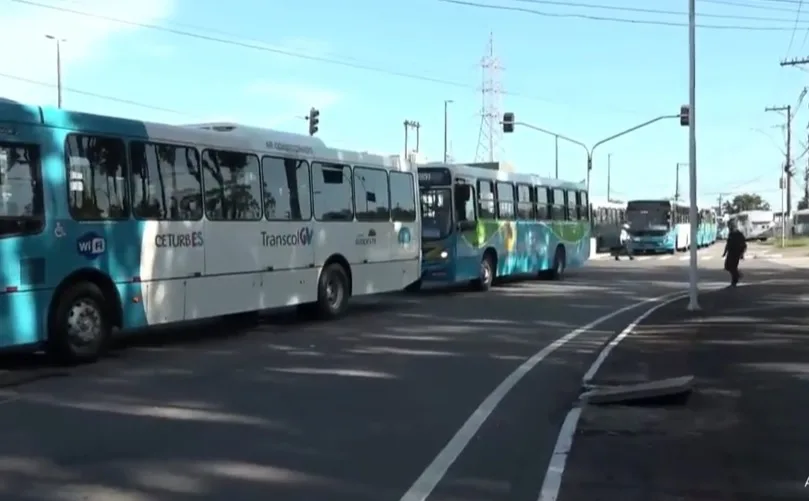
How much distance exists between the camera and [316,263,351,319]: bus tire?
17.9 metres

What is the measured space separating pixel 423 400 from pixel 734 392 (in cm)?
320

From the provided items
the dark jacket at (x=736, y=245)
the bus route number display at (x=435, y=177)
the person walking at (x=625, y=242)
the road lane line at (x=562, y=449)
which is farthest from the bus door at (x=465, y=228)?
the person walking at (x=625, y=242)

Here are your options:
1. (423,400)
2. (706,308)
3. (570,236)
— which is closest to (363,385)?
(423,400)

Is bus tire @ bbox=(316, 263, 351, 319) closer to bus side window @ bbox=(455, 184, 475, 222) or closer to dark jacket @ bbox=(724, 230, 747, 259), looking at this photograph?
bus side window @ bbox=(455, 184, 475, 222)

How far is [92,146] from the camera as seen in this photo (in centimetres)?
1268

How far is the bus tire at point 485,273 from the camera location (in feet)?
83.8

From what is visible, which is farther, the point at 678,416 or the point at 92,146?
the point at 92,146

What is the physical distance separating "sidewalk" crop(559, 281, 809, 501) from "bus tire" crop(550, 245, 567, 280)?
15.4 metres

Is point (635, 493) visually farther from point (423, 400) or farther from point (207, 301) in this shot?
point (207, 301)

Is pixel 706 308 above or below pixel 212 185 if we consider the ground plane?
below

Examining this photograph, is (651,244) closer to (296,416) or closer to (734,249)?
(734,249)

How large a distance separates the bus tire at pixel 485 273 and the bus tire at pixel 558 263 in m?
5.31

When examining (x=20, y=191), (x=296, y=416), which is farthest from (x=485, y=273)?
(x=296, y=416)

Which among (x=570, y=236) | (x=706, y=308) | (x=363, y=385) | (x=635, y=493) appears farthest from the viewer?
(x=570, y=236)
